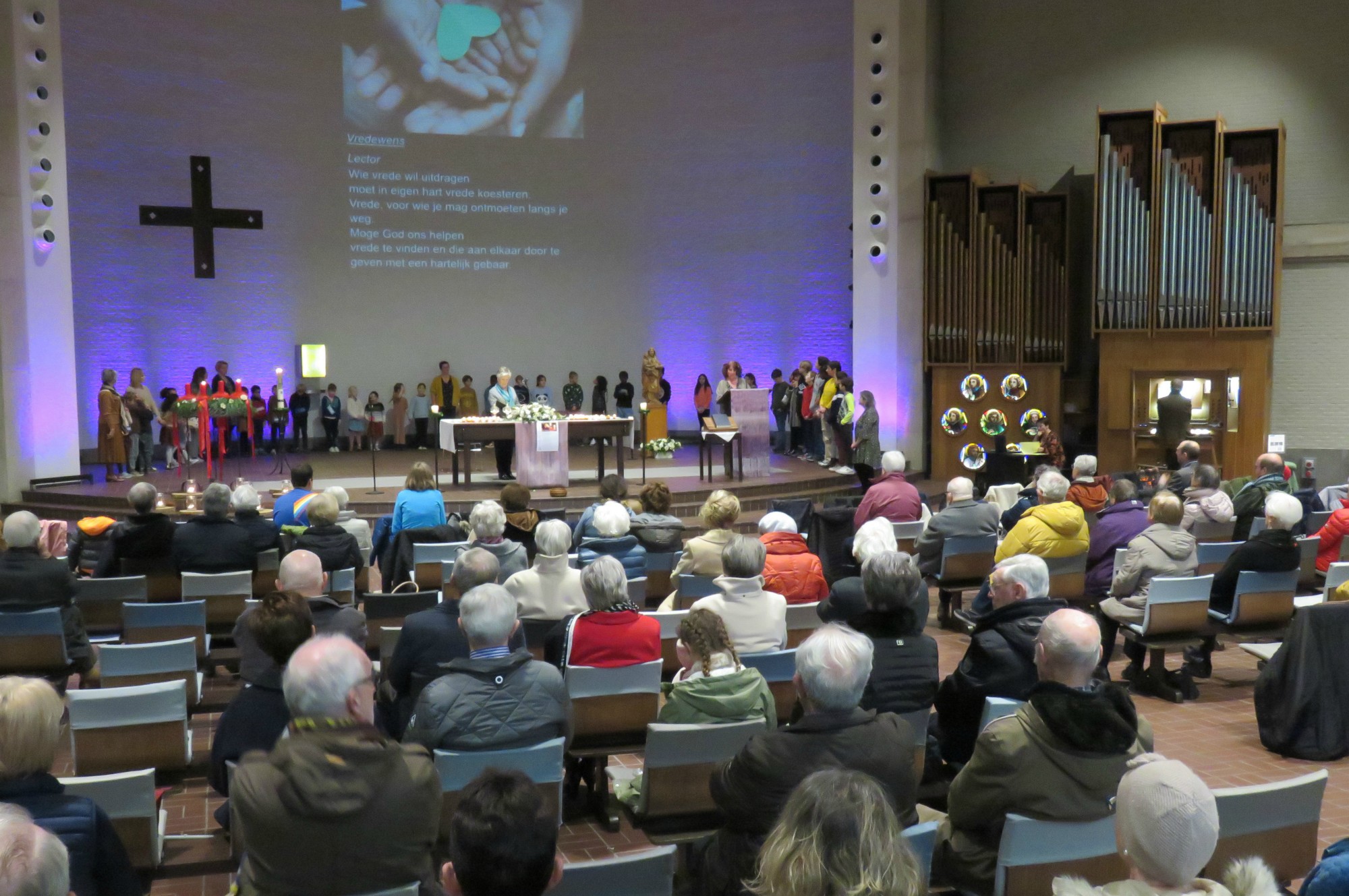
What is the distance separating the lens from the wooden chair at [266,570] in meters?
6.68

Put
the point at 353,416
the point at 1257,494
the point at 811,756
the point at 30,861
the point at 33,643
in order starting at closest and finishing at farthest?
1. the point at 30,861
2. the point at 811,756
3. the point at 33,643
4. the point at 1257,494
5. the point at 353,416

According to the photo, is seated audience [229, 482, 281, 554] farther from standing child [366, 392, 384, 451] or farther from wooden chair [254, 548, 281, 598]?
standing child [366, 392, 384, 451]

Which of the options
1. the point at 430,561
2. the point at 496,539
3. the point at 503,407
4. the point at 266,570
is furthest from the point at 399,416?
the point at 496,539

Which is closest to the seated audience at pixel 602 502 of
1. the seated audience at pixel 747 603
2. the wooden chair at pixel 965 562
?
the seated audience at pixel 747 603

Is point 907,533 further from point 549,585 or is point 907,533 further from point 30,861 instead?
point 30,861

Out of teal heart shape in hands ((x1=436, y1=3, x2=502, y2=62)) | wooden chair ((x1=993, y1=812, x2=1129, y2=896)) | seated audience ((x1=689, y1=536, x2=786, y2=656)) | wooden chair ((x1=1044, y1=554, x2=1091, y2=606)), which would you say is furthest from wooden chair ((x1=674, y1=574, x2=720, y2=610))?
teal heart shape in hands ((x1=436, y1=3, x2=502, y2=62))

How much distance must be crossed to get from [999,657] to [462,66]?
1501 cm

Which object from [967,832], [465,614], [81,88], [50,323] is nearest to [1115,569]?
[967,832]

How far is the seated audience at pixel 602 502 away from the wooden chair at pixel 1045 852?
13.1 feet

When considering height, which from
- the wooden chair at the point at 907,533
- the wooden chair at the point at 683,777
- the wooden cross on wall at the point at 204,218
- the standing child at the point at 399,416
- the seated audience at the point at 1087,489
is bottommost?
the wooden chair at the point at 683,777

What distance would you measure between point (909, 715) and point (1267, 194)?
40.2ft

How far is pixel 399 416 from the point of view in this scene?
1769 centimetres

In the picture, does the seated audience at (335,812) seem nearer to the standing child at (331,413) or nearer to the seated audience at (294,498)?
the seated audience at (294,498)

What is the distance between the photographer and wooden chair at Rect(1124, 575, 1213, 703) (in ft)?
19.8
